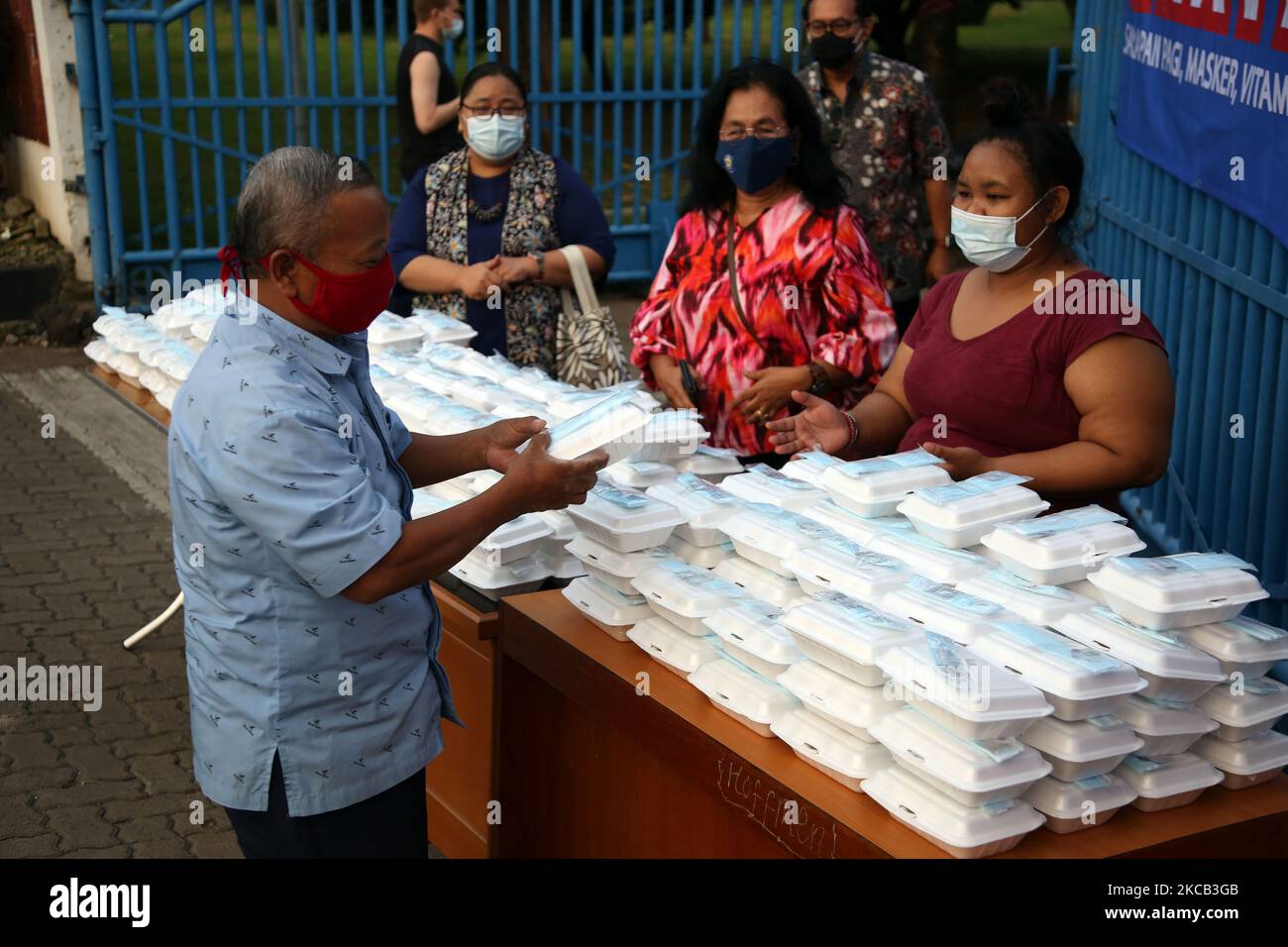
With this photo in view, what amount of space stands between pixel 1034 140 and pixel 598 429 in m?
1.32

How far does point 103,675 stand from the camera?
5.46 m

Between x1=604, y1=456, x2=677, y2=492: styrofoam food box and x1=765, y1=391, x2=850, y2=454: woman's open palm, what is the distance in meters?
0.32

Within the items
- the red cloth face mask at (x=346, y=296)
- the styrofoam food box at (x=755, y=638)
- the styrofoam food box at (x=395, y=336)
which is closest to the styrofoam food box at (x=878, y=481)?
the styrofoam food box at (x=755, y=638)

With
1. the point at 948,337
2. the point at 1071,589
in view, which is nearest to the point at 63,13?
the point at 948,337

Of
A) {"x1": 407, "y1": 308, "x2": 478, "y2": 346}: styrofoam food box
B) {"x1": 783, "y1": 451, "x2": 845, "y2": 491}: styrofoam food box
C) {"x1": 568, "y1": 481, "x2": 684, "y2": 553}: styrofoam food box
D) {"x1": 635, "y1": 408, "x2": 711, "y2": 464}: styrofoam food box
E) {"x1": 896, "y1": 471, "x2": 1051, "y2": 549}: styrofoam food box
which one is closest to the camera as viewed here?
{"x1": 896, "y1": 471, "x2": 1051, "y2": 549}: styrofoam food box

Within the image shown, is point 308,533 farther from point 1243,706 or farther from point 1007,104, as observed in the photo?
point 1007,104

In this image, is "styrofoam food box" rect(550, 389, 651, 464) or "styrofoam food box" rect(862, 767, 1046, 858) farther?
"styrofoam food box" rect(550, 389, 651, 464)

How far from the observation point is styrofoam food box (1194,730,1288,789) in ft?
8.38

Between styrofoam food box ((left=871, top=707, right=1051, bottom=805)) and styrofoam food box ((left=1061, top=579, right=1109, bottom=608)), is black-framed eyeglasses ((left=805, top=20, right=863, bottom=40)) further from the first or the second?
styrofoam food box ((left=871, top=707, right=1051, bottom=805))

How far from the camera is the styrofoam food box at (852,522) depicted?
2994 mm

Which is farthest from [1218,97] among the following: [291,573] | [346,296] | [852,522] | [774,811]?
[291,573]

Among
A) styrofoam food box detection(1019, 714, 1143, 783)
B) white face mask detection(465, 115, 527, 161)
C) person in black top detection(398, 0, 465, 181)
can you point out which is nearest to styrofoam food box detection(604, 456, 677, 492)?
styrofoam food box detection(1019, 714, 1143, 783)

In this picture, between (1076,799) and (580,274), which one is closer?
(1076,799)

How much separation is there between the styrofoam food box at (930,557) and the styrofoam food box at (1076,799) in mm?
499
